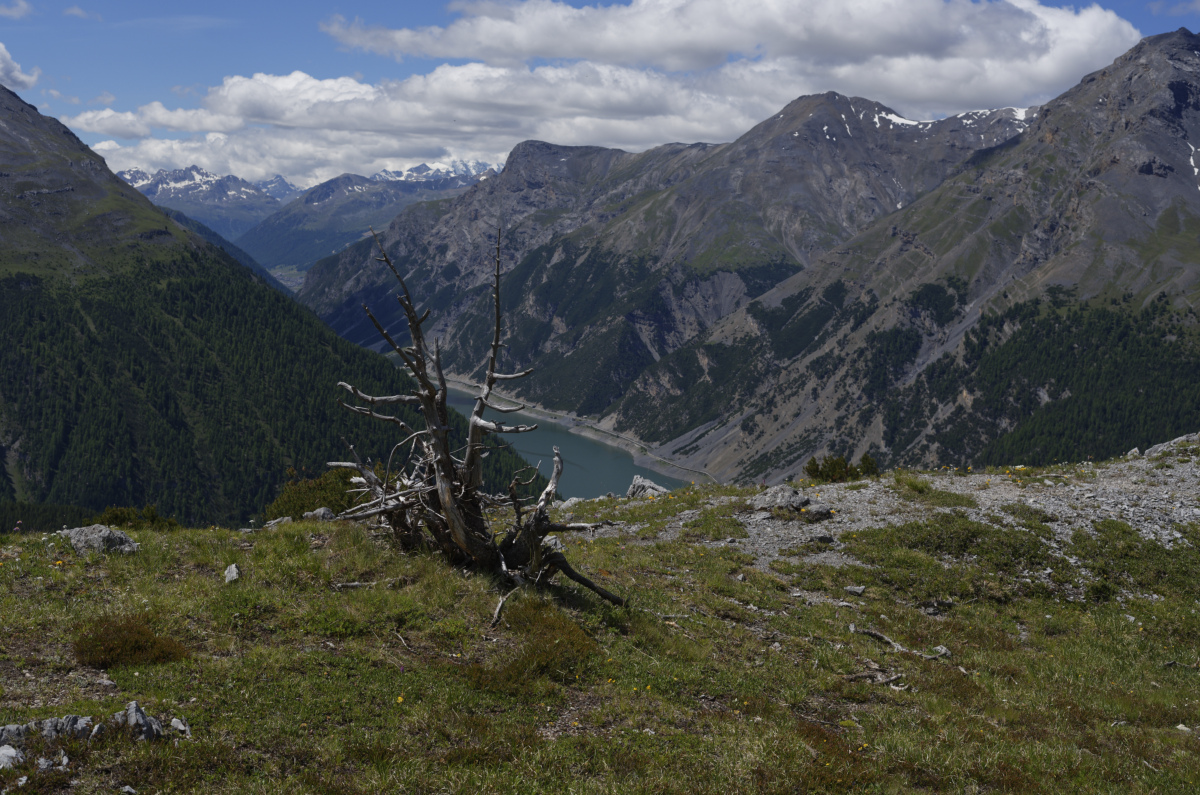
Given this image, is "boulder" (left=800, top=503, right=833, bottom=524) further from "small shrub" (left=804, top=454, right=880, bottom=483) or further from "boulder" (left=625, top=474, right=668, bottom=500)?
"boulder" (left=625, top=474, right=668, bottom=500)

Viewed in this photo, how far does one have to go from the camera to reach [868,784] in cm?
1187

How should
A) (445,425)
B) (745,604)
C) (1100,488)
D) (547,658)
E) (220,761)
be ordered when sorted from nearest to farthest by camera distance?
(220,761) → (547,658) → (445,425) → (745,604) → (1100,488)

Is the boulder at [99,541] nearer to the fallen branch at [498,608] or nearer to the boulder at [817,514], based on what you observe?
the fallen branch at [498,608]

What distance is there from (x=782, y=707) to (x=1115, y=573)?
18.0 metres

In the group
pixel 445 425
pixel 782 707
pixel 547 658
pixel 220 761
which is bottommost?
A: pixel 782 707

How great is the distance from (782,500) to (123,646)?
25.4 metres

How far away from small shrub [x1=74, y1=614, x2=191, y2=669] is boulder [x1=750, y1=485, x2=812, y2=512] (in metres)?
24.1

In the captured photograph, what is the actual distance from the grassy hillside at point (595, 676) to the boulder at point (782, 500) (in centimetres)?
664

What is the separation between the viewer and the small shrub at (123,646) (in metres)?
12.1

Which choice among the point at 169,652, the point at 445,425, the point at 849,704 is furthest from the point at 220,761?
the point at 849,704

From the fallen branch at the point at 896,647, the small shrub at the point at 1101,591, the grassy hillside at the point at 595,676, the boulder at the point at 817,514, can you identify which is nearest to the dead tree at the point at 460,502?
the grassy hillside at the point at 595,676

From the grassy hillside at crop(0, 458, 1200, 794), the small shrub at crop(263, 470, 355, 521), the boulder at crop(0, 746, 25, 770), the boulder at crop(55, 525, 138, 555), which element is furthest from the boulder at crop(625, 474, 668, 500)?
the boulder at crop(0, 746, 25, 770)

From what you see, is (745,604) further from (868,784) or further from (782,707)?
(868,784)

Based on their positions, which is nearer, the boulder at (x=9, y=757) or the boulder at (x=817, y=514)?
the boulder at (x=9, y=757)
